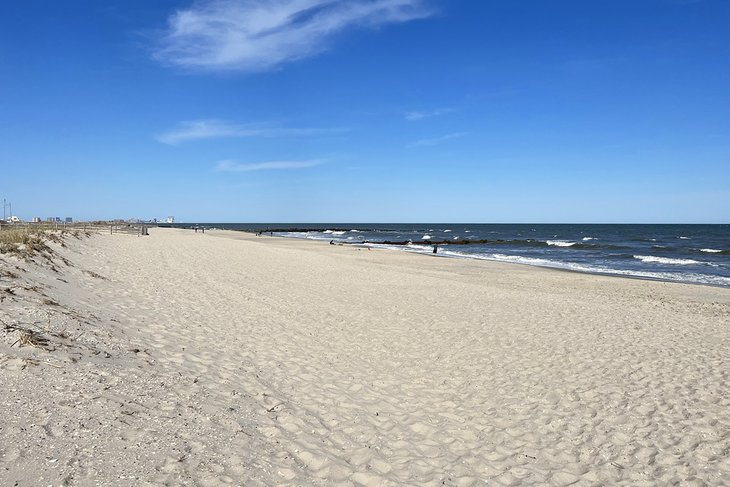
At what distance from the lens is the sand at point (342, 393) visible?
4395 millimetres

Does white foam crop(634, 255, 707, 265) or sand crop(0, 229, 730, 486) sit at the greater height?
sand crop(0, 229, 730, 486)

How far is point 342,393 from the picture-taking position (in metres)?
6.78

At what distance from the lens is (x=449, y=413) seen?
627 centimetres

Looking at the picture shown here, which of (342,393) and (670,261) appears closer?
(342,393)

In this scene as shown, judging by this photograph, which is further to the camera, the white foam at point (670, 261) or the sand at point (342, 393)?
the white foam at point (670, 261)

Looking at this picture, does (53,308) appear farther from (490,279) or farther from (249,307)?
(490,279)

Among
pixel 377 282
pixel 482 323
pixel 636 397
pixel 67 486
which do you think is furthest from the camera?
pixel 377 282

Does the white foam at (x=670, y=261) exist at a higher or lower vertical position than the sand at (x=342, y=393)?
lower

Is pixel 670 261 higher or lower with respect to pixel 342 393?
lower

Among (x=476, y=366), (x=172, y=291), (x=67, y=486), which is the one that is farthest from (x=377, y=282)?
(x=67, y=486)

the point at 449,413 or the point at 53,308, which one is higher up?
the point at 53,308

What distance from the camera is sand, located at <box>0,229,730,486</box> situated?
439 cm

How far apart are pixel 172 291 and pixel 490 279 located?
14.7 meters

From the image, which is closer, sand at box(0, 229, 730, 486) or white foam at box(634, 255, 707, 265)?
sand at box(0, 229, 730, 486)
